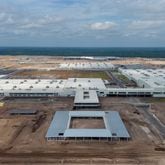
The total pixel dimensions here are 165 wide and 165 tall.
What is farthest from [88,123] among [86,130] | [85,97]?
[85,97]

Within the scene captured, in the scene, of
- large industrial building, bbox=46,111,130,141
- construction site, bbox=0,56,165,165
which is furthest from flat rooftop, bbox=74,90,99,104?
large industrial building, bbox=46,111,130,141

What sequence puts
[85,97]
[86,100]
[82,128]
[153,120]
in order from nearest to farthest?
[82,128], [153,120], [86,100], [85,97]

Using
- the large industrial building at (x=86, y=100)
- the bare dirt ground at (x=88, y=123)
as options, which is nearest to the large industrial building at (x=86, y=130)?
the bare dirt ground at (x=88, y=123)

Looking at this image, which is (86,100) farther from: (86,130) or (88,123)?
(86,130)

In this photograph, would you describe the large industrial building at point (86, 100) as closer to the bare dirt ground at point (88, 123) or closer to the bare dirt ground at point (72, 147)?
the bare dirt ground at point (72, 147)

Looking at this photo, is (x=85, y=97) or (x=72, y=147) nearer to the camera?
(x=72, y=147)

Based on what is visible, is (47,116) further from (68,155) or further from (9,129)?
(68,155)

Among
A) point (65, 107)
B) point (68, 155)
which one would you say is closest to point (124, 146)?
point (68, 155)
